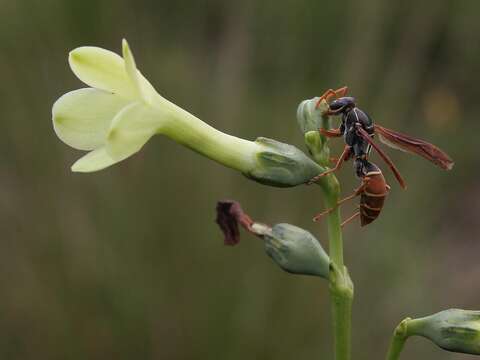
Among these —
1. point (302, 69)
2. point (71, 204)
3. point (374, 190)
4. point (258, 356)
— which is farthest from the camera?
point (302, 69)

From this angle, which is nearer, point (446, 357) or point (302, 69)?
point (446, 357)

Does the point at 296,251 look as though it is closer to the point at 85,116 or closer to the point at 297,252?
the point at 297,252

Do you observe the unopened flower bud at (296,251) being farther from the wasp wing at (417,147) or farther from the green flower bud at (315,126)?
the wasp wing at (417,147)

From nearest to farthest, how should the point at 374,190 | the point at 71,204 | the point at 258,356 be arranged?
the point at 374,190 < the point at 258,356 < the point at 71,204

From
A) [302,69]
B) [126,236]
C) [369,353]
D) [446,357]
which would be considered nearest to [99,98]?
[126,236]

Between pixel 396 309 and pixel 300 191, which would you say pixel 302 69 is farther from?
pixel 396 309

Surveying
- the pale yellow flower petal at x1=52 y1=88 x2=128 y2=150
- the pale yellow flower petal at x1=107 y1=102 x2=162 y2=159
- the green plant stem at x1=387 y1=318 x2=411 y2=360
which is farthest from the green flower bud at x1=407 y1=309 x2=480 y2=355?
the pale yellow flower petal at x1=52 y1=88 x2=128 y2=150

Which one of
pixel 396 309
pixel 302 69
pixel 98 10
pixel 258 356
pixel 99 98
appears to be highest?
pixel 98 10

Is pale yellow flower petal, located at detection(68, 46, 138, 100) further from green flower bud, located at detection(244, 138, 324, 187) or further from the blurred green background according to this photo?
the blurred green background
